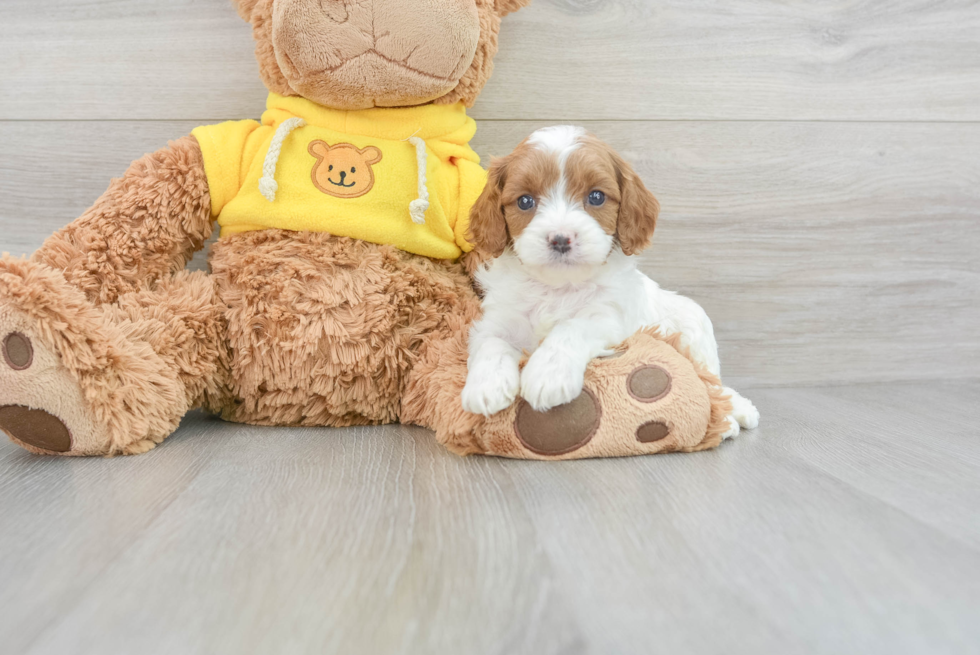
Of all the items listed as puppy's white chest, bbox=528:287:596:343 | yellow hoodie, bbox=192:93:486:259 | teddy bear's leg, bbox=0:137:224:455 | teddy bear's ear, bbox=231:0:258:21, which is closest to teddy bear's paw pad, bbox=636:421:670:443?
puppy's white chest, bbox=528:287:596:343

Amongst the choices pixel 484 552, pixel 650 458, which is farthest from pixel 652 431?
pixel 484 552

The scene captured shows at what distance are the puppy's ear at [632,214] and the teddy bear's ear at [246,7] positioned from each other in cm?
81

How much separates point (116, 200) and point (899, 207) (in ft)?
6.45

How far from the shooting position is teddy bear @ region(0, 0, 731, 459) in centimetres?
117

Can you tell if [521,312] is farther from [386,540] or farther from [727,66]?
[727,66]

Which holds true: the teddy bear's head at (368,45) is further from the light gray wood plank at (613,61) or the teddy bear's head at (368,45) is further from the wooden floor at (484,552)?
the wooden floor at (484,552)

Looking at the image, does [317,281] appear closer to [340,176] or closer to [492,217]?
[340,176]

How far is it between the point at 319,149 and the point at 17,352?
0.66 meters

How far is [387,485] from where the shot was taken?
3.44 ft

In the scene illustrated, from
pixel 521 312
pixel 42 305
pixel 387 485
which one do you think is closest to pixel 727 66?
pixel 521 312

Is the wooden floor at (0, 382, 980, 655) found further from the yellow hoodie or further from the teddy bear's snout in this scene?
the teddy bear's snout

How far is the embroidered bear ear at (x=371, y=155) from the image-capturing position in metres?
1.43

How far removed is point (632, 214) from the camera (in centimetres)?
125

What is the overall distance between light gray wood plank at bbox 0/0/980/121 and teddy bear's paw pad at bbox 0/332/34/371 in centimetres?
76
